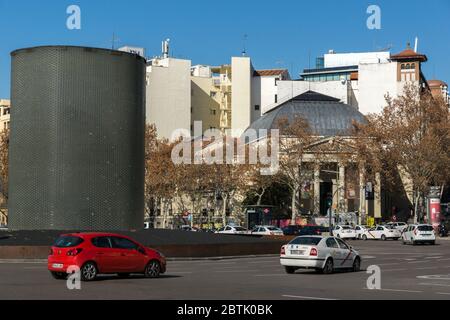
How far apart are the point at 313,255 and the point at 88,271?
27.4 feet

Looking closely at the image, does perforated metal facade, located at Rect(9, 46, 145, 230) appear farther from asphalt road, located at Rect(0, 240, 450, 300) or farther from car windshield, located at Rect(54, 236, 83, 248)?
car windshield, located at Rect(54, 236, 83, 248)

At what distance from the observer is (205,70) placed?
147 meters

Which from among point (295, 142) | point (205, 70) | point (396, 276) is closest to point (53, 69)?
point (396, 276)

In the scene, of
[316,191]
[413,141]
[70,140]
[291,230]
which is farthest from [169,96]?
[70,140]

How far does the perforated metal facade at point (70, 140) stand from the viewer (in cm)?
3644

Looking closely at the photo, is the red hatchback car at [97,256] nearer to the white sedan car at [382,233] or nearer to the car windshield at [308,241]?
the car windshield at [308,241]

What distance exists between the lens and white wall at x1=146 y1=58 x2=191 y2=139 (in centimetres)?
12862

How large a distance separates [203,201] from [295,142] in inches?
867

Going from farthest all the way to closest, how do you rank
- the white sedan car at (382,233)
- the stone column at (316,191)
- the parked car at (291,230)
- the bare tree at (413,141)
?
the stone column at (316,191), the bare tree at (413,141), the white sedan car at (382,233), the parked car at (291,230)

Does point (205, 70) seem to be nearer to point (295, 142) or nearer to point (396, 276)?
point (295, 142)

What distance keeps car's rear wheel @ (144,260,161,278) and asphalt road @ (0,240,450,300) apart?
0.27m

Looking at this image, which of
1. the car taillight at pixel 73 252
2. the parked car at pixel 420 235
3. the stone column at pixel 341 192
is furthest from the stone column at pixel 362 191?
the car taillight at pixel 73 252

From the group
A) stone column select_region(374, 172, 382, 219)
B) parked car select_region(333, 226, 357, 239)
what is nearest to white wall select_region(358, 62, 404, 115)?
stone column select_region(374, 172, 382, 219)

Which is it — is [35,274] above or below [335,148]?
below
